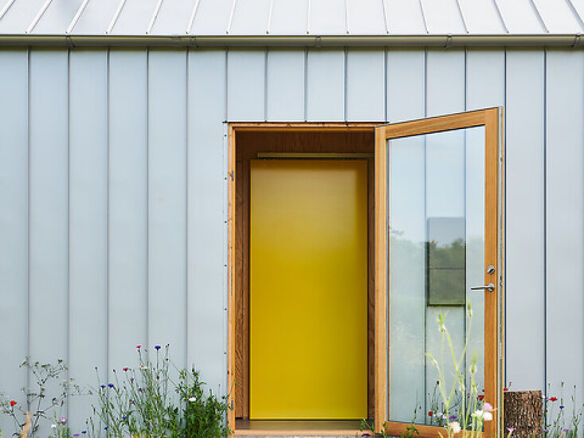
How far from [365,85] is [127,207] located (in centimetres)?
178

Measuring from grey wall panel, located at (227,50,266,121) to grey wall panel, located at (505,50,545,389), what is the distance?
Answer: 1628 millimetres

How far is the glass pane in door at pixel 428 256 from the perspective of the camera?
3.29 metres

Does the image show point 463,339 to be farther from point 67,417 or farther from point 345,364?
point 67,417

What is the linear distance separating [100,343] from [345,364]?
197cm

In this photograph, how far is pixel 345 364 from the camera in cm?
449

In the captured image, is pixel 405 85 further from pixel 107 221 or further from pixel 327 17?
pixel 107 221

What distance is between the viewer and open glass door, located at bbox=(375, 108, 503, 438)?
127 inches

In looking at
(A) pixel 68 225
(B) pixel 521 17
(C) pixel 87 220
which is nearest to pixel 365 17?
(B) pixel 521 17

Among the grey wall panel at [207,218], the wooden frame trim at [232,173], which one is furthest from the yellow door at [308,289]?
the grey wall panel at [207,218]

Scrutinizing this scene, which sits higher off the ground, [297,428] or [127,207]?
[127,207]

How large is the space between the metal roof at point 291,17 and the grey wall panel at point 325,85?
16 cm

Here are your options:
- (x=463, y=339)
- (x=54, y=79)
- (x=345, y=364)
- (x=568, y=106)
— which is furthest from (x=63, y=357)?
(x=568, y=106)

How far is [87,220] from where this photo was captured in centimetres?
361

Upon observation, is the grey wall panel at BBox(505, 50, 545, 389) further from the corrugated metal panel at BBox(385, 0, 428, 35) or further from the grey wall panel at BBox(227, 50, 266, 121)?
the grey wall panel at BBox(227, 50, 266, 121)
